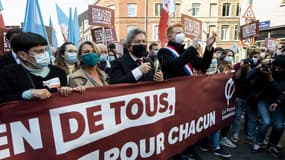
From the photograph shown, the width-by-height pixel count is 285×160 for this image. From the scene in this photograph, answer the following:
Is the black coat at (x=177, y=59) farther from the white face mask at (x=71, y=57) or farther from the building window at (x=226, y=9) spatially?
the building window at (x=226, y=9)

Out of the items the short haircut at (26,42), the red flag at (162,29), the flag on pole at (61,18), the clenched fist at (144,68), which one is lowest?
the clenched fist at (144,68)

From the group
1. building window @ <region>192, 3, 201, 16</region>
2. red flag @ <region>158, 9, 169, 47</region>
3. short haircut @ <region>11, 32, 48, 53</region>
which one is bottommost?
short haircut @ <region>11, 32, 48, 53</region>

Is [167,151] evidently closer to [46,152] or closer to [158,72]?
[158,72]

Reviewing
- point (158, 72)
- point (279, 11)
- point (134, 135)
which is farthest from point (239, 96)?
point (279, 11)

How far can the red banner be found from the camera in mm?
1928

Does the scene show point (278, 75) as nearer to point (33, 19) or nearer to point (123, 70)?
point (123, 70)

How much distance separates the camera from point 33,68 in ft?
7.27

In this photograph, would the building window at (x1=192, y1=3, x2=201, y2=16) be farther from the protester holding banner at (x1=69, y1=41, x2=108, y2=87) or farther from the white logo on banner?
the protester holding banner at (x1=69, y1=41, x2=108, y2=87)

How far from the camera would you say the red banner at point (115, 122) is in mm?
1928

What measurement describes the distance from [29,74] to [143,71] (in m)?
1.06

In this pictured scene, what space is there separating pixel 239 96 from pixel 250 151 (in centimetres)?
93

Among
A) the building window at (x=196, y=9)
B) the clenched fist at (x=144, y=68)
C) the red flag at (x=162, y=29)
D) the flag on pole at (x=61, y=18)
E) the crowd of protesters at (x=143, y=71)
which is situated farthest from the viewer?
the building window at (x=196, y=9)

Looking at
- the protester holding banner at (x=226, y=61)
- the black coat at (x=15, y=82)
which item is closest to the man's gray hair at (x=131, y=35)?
the black coat at (x=15, y=82)

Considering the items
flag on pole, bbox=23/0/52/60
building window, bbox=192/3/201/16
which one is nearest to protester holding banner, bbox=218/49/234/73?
flag on pole, bbox=23/0/52/60
